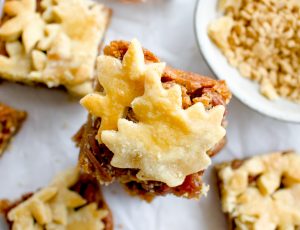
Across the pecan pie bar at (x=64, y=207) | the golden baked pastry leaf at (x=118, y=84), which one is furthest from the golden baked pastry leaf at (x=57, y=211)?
the golden baked pastry leaf at (x=118, y=84)

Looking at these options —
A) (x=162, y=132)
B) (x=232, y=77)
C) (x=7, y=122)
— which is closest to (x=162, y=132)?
(x=162, y=132)

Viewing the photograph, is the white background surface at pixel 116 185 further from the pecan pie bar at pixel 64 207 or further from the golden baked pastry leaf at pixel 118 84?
the golden baked pastry leaf at pixel 118 84

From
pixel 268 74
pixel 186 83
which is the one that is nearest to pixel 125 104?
pixel 186 83

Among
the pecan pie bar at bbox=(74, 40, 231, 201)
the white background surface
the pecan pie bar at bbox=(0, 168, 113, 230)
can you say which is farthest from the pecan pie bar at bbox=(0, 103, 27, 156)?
the pecan pie bar at bbox=(74, 40, 231, 201)

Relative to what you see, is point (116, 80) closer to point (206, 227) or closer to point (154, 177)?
point (154, 177)

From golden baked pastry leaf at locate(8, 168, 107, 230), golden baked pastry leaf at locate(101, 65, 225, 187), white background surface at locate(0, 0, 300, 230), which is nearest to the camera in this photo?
golden baked pastry leaf at locate(101, 65, 225, 187)

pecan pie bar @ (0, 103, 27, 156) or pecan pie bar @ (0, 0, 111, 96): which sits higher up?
pecan pie bar @ (0, 0, 111, 96)

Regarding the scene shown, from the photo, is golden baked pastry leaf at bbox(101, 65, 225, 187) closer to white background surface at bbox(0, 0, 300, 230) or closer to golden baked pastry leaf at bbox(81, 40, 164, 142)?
golden baked pastry leaf at bbox(81, 40, 164, 142)
